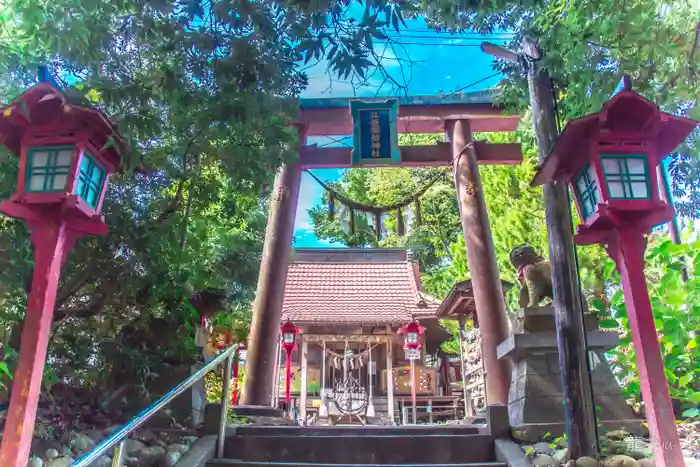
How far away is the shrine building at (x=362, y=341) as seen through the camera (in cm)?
1272

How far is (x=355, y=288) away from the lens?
14422 mm

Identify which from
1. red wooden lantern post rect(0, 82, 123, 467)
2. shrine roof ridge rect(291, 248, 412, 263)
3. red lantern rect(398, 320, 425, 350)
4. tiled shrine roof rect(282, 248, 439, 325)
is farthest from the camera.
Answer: shrine roof ridge rect(291, 248, 412, 263)

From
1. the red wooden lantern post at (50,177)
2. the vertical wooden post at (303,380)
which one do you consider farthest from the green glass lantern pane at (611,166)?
the vertical wooden post at (303,380)

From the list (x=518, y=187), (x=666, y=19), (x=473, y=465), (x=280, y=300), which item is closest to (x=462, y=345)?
(x=518, y=187)

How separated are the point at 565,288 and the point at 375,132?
4249mm

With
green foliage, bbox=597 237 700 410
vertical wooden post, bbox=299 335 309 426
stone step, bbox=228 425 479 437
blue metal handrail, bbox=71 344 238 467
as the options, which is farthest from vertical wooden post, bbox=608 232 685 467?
vertical wooden post, bbox=299 335 309 426

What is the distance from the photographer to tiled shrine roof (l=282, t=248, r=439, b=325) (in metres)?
12.5

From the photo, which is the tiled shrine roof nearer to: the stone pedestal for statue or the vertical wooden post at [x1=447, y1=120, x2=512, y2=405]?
the vertical wooden post at [x1=447, y1=120, x2=512, y2=405]

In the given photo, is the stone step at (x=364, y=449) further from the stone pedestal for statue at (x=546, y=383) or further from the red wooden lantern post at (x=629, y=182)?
the red wooden lantern post at (x=629, y=182)

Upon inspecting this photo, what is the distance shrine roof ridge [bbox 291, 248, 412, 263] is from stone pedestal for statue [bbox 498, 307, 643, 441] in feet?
37.8

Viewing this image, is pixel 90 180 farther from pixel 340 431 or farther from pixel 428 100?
pixel 428 100

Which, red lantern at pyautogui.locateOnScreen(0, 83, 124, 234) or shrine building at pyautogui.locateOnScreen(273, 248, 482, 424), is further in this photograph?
shrine building at pyautogui.locateOnScreen(273, 248, 482, 424)

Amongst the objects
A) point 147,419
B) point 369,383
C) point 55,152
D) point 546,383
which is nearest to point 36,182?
point 55,152

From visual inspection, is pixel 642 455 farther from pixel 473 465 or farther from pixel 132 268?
pixel 132 268
